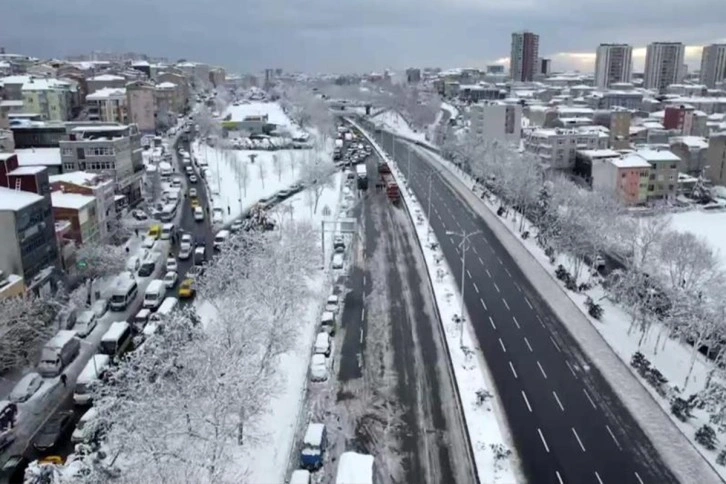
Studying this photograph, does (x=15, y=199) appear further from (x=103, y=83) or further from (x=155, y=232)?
(x=103, y=83)

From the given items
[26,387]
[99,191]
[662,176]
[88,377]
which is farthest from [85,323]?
[662,176]

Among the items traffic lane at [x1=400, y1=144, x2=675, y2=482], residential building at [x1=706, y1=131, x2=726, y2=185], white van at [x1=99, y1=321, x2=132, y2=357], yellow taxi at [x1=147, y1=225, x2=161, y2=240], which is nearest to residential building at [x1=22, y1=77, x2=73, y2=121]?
yellow taxi at [x1=147, y1=225, x2=161, y2=240]

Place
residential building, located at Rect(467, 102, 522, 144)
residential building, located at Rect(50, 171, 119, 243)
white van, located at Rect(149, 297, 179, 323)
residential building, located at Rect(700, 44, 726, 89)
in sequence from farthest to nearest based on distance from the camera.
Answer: residential building, located at Rect(700, 44, 726, 89) → residential building, located at Rect(467, 102, 522, 144) → residential building, located at Rect(50, 171, 119, 243) → white van, located at Rect(149, 297, 179, 323)

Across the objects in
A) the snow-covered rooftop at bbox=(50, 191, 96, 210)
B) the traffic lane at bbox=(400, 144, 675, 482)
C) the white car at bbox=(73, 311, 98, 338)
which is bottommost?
the traffic lane at bbox=(400, 144, 675, 482)

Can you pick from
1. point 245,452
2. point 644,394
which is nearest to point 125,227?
point 245,452

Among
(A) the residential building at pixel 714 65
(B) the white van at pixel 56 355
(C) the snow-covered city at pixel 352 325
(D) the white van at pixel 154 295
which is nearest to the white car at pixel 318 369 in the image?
(C) the snow-covered city at pixel 352 325

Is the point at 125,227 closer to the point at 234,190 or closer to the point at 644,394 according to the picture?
the point at 234,190

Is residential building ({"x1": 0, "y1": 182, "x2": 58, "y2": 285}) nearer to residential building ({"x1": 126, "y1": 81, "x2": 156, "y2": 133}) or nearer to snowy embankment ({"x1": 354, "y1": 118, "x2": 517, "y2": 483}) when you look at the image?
snowy embankment ({"x1": 354, "y1": 118, "x2": 517, "y2": 483})
